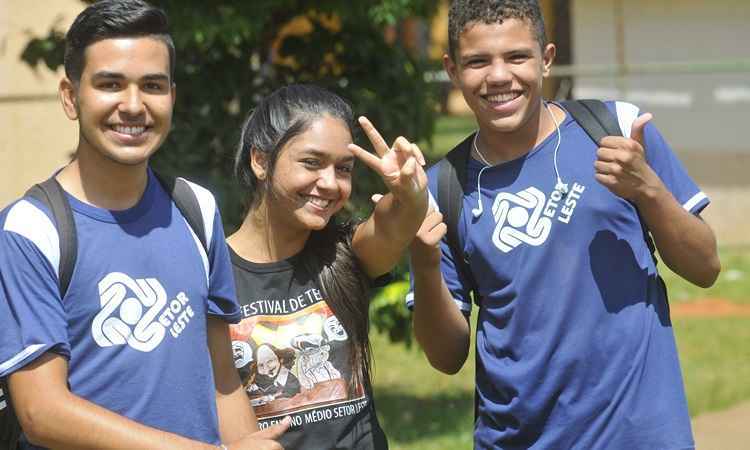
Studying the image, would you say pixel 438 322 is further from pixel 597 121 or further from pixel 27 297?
pixel 27 297

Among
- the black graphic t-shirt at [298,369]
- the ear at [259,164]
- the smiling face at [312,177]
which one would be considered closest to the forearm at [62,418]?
the black graphic t-shirt at [298,369]

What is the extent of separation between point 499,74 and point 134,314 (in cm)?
135

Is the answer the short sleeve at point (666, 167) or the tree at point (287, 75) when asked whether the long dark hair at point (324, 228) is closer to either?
the short sleeve at point (666, 167)

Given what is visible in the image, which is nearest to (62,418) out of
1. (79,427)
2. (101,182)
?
(79,427)

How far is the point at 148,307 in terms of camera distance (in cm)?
291

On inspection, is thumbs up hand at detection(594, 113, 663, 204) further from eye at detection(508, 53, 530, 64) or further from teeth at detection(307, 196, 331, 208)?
teeth at detection(307, 196, 331, 208)

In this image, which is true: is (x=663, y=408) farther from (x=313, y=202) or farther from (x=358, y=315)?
(x=313, y=202)

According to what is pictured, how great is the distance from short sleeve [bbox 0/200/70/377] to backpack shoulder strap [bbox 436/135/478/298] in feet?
4.29

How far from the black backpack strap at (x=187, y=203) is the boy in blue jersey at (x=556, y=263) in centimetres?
67

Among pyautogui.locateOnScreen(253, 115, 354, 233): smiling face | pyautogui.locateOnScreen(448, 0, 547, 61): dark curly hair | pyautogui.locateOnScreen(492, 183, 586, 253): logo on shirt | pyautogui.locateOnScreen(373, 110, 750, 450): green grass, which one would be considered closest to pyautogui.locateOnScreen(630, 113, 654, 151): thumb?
pyautogui.locateOnScreen(492, 183, 586, 253): logo on shirt

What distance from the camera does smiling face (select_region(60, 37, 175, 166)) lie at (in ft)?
9.77

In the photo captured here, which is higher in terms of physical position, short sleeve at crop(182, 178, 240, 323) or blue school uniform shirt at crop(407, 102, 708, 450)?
short sleeve at crop(182, 178, 240, 323)

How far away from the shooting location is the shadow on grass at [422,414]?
7.22 meters

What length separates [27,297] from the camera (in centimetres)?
274
